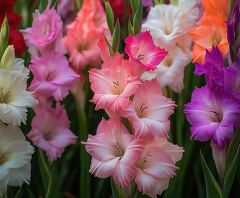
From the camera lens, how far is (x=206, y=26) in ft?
3.90

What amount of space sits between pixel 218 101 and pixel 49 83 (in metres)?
0.40

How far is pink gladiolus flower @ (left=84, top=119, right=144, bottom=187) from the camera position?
0.93 m

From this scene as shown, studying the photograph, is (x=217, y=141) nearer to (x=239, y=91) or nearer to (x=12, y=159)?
(x=239, y=91)

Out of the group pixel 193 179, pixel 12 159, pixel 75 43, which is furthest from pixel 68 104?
pixel 12 159

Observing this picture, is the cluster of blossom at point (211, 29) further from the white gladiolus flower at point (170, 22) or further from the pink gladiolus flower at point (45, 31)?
the pink gladiolus flower at point (45, 31)

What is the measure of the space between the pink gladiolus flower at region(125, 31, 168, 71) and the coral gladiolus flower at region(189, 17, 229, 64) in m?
0.22

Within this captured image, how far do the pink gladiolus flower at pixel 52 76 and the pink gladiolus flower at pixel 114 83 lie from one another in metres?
0.20

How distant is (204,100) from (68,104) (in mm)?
640

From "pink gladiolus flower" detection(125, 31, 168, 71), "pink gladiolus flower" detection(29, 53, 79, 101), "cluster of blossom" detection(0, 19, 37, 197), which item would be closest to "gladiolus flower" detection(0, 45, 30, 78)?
"cluster of blossom" detection(0, 19, 37, 197)

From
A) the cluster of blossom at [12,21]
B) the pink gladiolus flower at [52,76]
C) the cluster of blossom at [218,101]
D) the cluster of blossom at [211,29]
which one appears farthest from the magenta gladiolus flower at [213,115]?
the cluster of blossom at [12,21]

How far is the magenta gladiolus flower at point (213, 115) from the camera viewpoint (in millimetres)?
929

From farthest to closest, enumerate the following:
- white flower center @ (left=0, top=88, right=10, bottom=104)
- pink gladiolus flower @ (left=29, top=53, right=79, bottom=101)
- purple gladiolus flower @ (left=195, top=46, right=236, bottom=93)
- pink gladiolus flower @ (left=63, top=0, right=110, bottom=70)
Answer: pink gladiolus flower @ (left=63, top=0, right=110, bottom=70)
pink gladiolus flower @ (left=29, top=53, right=79, bottom=101)
white flower center @ (left=0, top=88, right=10, bottom=104)
purple gladiolus flower @ (left=195, top=46, right=236, bottom=93)

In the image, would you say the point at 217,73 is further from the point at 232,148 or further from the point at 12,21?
the point at 12,21

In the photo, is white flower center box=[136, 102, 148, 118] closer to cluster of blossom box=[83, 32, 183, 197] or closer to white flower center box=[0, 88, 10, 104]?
cluster of blossom box=[83, 32, 183, 197]
